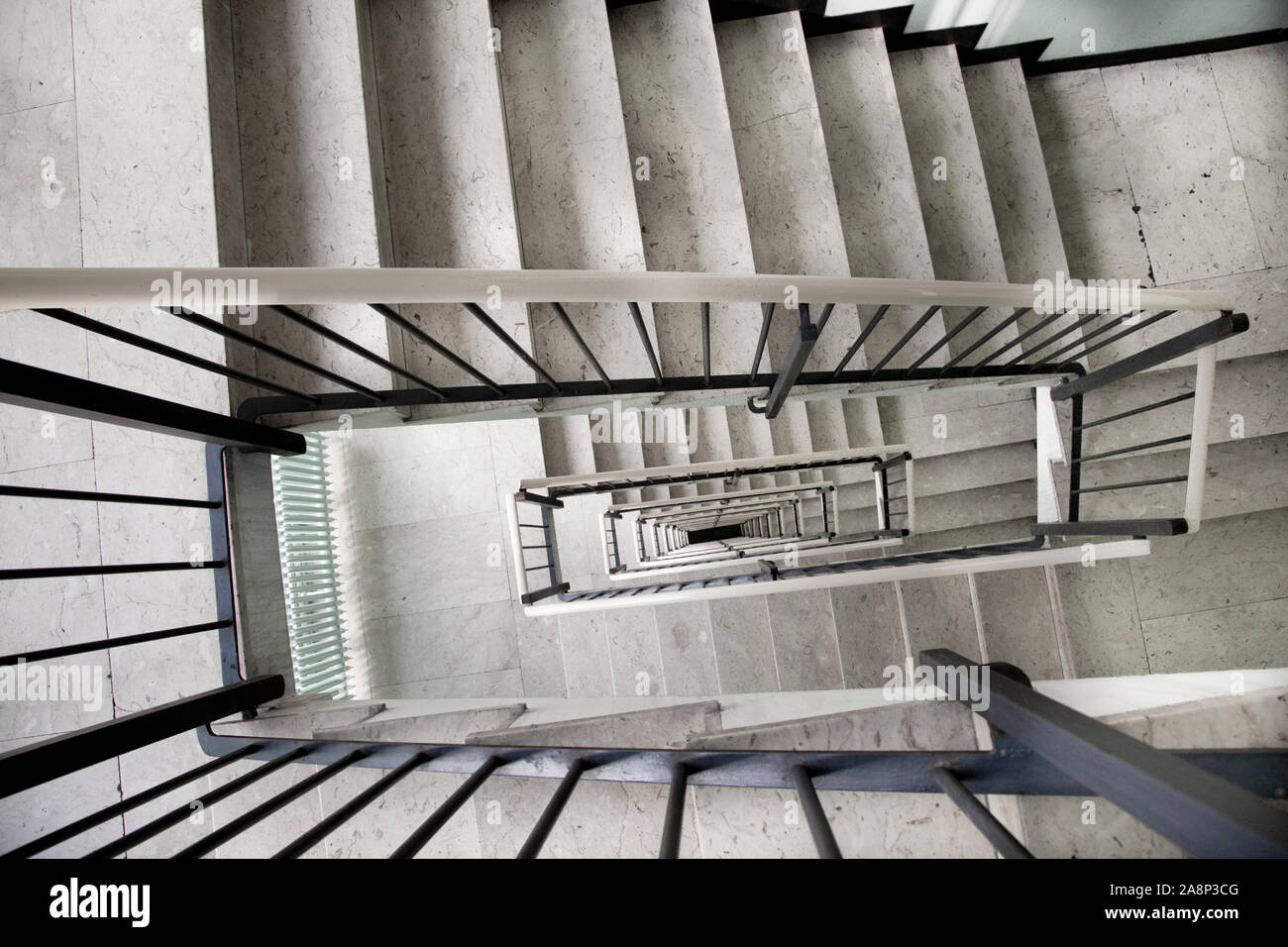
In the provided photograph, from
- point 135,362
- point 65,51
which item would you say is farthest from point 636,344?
point 65,51

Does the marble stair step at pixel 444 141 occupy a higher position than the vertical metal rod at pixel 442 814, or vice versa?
the marble stair step at pixel 444 141

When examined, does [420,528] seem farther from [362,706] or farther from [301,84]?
[301,84]

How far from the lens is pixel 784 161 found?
3373mm

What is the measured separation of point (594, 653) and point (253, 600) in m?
2.34

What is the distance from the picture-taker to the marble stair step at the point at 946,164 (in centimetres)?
365

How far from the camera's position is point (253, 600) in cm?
198

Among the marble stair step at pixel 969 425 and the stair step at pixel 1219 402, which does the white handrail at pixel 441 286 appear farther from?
the stair step at pixel 1219 402

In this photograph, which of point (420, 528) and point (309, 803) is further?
point (420, 528)

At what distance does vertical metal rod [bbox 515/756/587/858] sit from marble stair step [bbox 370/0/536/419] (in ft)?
6.22

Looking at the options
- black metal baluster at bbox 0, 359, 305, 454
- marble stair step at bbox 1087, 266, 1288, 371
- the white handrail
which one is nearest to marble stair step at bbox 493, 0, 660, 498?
black metal baluster at bbox 0, 359, 305, 454

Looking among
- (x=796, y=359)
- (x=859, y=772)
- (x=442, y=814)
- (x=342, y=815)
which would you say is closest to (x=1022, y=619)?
(x=796, y=359)

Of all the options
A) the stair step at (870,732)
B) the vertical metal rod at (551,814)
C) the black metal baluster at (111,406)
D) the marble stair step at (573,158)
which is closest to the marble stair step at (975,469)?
the marble stair step at (573,158)

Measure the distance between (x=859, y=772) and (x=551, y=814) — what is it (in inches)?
20.9

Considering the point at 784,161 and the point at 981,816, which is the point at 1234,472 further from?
the point at 981,816
